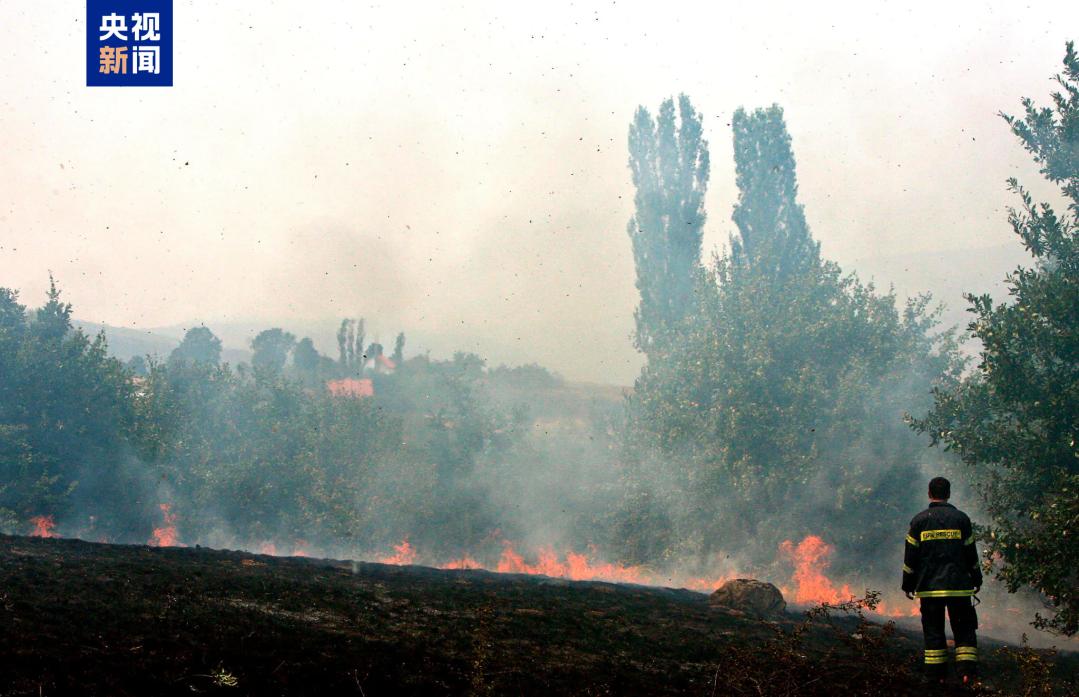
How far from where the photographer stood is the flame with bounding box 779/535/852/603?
1528 inches

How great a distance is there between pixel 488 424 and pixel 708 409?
2231cm

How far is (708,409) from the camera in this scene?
43188 millimetres

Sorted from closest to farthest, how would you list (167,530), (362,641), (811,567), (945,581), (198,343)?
(362,641), (945,581), (811,567), (167,530), (198,343)

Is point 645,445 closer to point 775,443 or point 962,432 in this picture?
point 775,443

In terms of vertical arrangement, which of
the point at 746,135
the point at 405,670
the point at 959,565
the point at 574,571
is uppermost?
the point at 746,135

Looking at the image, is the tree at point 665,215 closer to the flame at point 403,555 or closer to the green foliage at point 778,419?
the green foliage at point 778,419

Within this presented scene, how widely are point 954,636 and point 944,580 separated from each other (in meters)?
0.76

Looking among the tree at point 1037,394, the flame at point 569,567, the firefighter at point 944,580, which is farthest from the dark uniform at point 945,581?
the flame at point 569,567

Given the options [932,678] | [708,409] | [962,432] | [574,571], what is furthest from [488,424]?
[932,678]

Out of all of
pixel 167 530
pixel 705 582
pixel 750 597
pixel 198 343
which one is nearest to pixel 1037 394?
pixel 750 597

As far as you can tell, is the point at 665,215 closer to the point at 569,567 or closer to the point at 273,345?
the point at 569,567

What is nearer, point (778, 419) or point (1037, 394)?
point (1037, 394)

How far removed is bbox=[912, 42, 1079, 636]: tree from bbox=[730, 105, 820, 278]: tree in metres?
25.0

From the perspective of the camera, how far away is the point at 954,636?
11.8 metres
